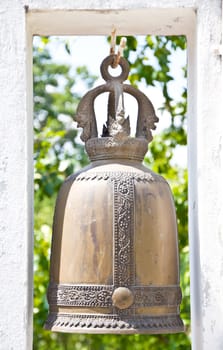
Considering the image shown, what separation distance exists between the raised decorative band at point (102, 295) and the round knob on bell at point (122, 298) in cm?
3

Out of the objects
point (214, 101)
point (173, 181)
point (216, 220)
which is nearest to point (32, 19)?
point (214, 101)

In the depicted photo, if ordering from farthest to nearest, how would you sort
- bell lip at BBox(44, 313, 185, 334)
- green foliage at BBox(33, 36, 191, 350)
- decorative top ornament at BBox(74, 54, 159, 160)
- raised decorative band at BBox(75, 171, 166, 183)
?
green foliage at BBox(33, 36, 191, 350) → decorative top ornament at BBox(74, 54, 159, 160) → raised decorative band at BBox(75, 171, 166, 183) → bell lip at BBox(44, 313, 185, 334)

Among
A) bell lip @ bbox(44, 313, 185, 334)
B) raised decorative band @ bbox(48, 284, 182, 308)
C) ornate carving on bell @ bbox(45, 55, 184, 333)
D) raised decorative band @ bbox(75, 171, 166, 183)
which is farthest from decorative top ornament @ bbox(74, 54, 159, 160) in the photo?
bell lip @ bbox(44, 313, 185, 334)

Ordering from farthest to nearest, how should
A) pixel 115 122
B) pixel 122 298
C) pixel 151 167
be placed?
pixel 151 167, pixel 115 122, pixel 122 298

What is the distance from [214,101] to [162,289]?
2.53 feet

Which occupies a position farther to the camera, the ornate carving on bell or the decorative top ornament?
the decorative top ornament

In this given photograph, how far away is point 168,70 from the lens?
20.7 ft

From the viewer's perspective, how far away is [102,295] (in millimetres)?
3518

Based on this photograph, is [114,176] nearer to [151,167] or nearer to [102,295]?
[102,295]

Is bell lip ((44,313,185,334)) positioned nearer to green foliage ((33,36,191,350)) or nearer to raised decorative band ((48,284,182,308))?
raised decorative band ((48,284,182,308))

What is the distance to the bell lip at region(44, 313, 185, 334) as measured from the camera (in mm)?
3482

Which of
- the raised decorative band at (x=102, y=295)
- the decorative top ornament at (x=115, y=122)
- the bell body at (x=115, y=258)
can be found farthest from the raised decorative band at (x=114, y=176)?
the raised decorative band at (x=102, y=295)

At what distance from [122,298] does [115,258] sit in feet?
0.52

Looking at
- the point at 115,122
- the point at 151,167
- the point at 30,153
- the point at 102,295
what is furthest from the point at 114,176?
the point at 151,167
